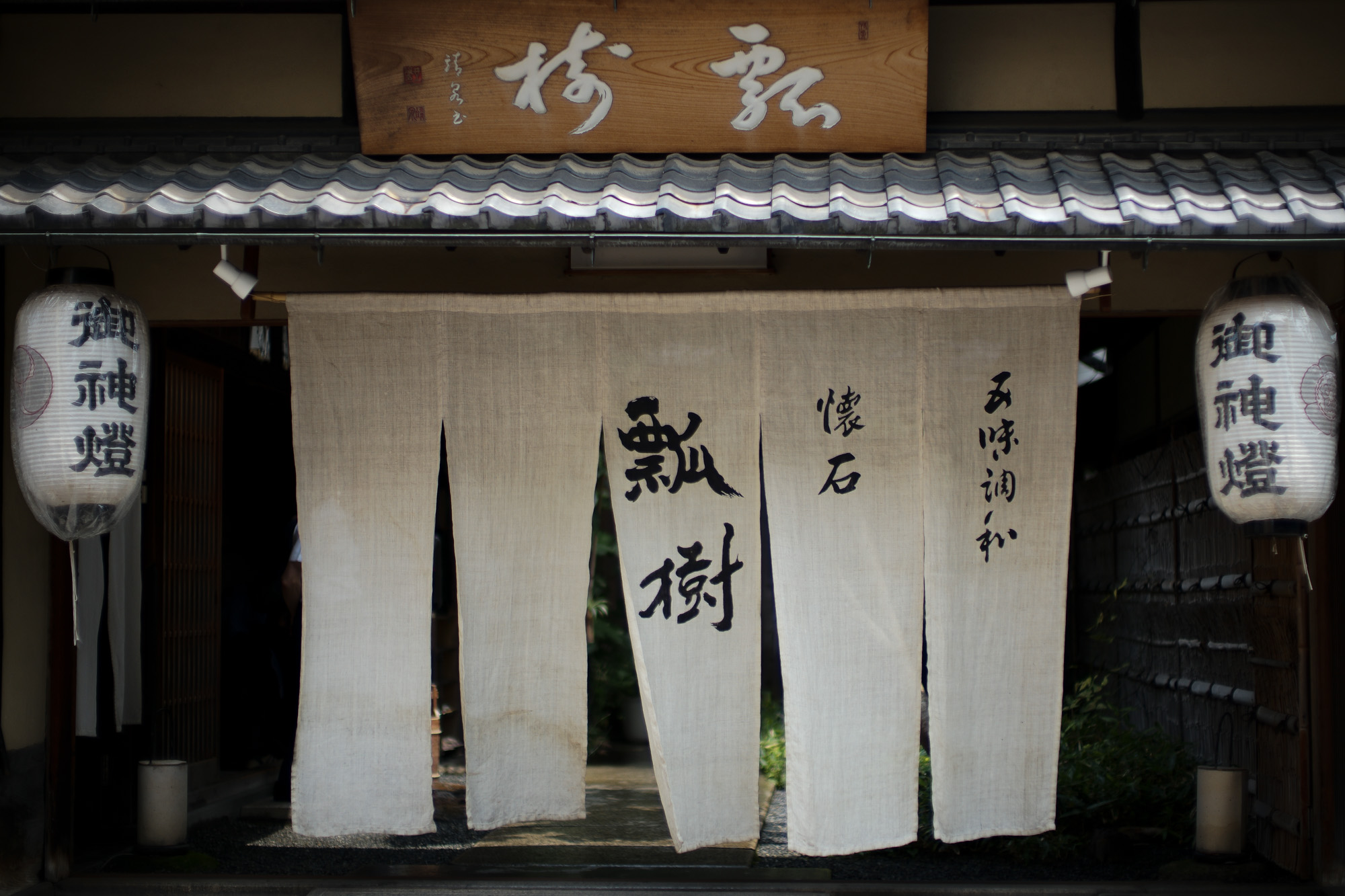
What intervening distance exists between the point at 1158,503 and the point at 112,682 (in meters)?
7.64

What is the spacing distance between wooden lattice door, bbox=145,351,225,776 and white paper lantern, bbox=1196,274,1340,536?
235 inches

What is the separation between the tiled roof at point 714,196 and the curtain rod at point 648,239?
0.09 ft

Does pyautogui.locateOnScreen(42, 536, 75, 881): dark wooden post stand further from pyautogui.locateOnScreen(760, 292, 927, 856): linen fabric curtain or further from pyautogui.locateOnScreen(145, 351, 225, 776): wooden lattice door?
pyautogui.locateOnScreen(760, 292, 927, 856): linen fabric curtain

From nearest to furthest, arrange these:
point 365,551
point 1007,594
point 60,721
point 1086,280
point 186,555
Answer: point 1086,280 → point 1007,594 → point 365,551 → point 60,721 → point 186,555

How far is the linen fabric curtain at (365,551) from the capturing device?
5.61 m

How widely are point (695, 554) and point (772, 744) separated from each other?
5036mm

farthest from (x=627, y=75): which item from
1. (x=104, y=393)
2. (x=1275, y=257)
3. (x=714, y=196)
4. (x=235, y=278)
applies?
(x=1275, y=257)

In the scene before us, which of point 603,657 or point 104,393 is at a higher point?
point 104,393

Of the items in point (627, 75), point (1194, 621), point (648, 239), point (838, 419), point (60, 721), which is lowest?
point (60, 721)

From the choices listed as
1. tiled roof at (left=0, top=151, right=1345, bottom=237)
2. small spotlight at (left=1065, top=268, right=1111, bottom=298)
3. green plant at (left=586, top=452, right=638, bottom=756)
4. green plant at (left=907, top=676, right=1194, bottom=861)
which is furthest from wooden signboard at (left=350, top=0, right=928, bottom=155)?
green plant at (left=586, top=452, right=638, bottom=756)

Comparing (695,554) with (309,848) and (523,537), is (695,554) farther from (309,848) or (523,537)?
(309,848)

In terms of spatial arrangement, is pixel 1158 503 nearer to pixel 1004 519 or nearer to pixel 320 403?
pixel 1004 519

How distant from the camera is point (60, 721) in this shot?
241 inches

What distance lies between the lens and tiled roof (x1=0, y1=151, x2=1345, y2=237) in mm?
4742
